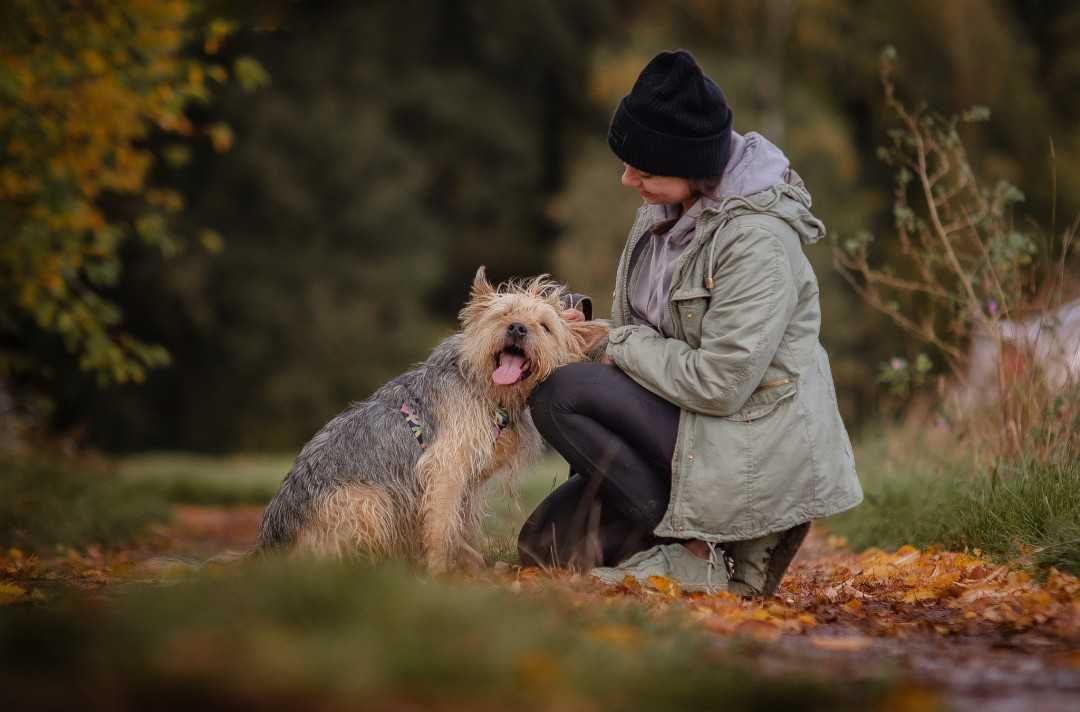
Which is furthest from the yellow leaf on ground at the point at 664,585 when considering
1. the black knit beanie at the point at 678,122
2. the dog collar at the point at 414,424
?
the black knit beanie at the point at 678,122

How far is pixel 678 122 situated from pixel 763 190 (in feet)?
1.36

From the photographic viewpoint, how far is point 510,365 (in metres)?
4.90

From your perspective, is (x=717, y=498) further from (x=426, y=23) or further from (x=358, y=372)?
(x=426, y=23)

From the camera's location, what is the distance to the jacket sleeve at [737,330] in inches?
173

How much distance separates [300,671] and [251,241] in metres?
20.9

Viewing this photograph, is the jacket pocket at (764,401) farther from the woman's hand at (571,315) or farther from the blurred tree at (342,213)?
the blurred tree at (342,213)

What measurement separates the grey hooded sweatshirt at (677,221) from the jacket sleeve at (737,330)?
0.84 feet

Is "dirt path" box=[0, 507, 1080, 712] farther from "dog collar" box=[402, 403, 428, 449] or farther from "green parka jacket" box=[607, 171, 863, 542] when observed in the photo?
"dog collar" box=[402, 403, 428, 449]

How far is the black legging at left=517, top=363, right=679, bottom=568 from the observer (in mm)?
4742

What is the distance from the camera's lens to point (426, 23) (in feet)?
86.5

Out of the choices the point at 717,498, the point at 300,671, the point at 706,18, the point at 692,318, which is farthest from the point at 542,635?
the point at 706,18

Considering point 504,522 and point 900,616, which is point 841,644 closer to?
point 900,616

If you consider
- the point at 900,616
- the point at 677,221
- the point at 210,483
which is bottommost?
the point at 900,616

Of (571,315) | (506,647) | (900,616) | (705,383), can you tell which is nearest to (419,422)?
(571,315)
